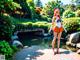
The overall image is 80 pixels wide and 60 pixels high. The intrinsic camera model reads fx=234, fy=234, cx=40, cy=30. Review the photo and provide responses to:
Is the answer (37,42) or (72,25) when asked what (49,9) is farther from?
(37,42)

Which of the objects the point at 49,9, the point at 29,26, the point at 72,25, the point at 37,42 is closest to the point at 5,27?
the point at 37,42

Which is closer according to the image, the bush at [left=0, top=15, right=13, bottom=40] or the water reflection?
the bush at [left=0, top=15, right=13, bottom=40]

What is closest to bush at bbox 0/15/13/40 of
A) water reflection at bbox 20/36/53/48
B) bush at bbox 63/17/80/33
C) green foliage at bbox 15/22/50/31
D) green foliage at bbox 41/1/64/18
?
water reflection at bbox 20/36/53/48

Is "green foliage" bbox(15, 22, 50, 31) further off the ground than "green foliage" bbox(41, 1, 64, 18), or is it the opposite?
"green foliage" bbox(15, 22, 50, 31)

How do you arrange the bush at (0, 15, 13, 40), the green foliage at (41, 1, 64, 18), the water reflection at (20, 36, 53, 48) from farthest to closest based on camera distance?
the green foliage at (41, 1, 64, 18), the water reflection at (20, 36, 53, 48), the bush at (0, 15, 13, 40)

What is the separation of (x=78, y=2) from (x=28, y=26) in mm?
24043

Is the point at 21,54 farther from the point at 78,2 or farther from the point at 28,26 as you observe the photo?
the point at 78,2

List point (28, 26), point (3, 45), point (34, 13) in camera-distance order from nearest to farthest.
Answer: point (3, 45) < point (28, 26) < point (34, 13)

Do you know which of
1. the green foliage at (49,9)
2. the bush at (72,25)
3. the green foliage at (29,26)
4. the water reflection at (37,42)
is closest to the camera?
the water reflection at (37,42)

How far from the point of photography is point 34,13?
4169 centimetres

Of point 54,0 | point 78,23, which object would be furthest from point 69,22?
point 54,0

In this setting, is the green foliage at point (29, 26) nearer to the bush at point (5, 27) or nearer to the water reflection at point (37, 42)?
the water reflection at point (37, 42)

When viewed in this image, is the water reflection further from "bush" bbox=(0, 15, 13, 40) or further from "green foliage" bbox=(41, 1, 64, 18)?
"green foliage" bbox=(41, 1, 64, 18)

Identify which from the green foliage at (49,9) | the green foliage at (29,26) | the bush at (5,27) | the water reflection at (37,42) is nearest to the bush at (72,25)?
the water reflection at (37,42)
